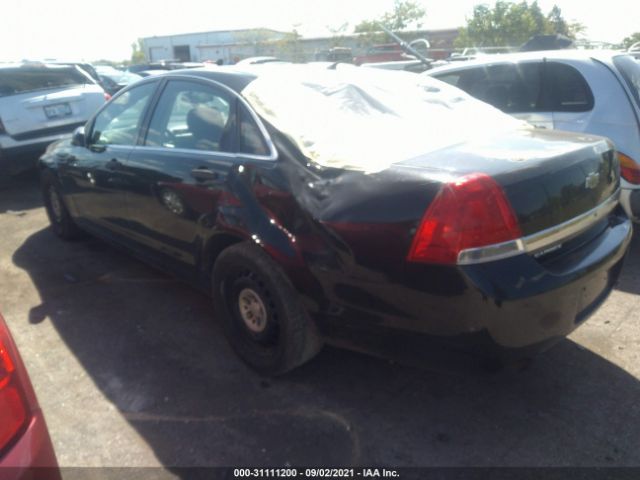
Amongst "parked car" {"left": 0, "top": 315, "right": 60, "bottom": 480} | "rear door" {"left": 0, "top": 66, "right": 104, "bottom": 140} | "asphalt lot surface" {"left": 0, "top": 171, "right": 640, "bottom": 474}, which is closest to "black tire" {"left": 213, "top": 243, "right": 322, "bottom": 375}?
"asphalt lot surface" {"left": 0, "top": 171, "right": 640, "bottom": 474}

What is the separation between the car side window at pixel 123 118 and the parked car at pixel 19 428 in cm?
245

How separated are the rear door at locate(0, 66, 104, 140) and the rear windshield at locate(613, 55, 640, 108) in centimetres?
636

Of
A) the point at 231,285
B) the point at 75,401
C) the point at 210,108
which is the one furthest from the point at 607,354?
the point at 75,401

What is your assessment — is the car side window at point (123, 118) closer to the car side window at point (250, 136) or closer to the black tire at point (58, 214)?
the black tire at point (58, 214)

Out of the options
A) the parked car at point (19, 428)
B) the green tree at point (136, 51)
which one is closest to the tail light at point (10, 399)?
the parked car at point (19, 428)

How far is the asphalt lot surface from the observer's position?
2484 millimetres

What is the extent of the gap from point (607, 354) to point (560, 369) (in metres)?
0.35

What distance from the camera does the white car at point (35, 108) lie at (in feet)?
22.9

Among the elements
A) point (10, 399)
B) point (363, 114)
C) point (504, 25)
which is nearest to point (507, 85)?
point (363, 114)

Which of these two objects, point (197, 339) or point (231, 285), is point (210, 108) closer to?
point (231, 285)

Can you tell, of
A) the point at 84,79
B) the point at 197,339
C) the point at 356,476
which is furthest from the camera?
the point at 84,79

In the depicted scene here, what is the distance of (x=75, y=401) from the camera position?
9.64 ft

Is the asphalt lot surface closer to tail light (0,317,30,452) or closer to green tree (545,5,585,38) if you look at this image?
tail light (0,317,30,452)

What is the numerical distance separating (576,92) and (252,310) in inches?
137
